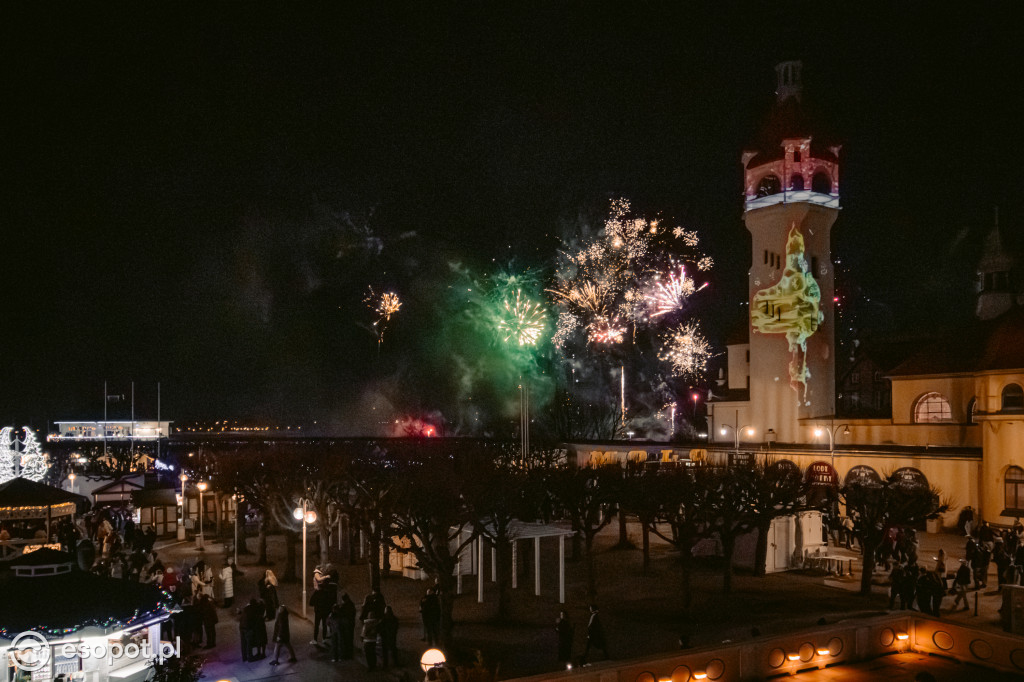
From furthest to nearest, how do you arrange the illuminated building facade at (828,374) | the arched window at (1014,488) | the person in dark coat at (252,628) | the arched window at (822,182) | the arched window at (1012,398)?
1. the arched window at (822,182)
2. the illuminated building facade at (828,374)
3. the arched window at (1012,398)
4. the arched window at (1014,488)
5. the person in dark coat at (252,628)

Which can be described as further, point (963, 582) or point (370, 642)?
point (963, 582)

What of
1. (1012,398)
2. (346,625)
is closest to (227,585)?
(346,625)

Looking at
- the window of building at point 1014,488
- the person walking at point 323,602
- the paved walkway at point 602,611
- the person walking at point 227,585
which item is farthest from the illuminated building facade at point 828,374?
the person walking at point 227,585

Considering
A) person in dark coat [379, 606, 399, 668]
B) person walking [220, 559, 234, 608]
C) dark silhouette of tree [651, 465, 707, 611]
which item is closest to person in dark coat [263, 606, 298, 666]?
person in dark coat [379, 606, 399, 668]

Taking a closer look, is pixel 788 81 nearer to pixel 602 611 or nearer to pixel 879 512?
pixel 879 512

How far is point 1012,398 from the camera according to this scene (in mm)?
33969

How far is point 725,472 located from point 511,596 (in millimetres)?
8314

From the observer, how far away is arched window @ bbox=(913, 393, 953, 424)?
1583 inches

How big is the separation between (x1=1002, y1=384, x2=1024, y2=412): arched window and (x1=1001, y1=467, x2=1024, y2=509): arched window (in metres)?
2.55

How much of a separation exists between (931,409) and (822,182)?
15.8 metres

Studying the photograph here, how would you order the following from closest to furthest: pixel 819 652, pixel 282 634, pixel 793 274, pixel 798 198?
pixel 819 652, pixel 282 634, pixel 798 198, pixel 793 274

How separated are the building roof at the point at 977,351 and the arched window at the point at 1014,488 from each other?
4.39 m

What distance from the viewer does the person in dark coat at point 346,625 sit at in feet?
52.4

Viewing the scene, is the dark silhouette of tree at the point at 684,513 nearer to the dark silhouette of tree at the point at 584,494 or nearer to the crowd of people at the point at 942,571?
the dark silhouette of tree at the point at 584,494
